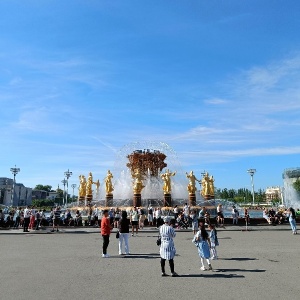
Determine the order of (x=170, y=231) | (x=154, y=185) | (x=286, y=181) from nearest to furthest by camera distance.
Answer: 1. (x=170, y=231)
2. (x=154, y=185)
3. (x=286, y=181)

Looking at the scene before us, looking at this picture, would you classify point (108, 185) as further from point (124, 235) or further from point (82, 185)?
point (124, 235)

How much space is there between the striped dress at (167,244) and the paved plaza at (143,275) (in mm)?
588

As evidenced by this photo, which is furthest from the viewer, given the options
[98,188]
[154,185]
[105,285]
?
[98,188]

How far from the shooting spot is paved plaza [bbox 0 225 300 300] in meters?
7.01

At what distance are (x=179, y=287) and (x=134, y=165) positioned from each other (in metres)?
43.9

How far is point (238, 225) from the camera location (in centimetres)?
2723

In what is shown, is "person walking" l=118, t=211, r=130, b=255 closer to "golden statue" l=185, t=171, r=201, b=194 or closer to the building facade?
"golden statue" l=185, t=171, r=201, b=194

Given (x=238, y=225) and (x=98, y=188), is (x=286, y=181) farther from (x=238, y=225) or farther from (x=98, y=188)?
(x=238, y=225)

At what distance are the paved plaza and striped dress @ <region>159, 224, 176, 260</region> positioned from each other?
59 centimetres

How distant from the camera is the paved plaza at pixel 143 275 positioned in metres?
7.01

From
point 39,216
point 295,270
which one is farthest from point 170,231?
point 39,216

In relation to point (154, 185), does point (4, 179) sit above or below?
above

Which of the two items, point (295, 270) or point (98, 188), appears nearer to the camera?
point (295, 270)

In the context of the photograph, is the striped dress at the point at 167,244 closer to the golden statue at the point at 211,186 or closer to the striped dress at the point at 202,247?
the striped dress at the point at 202,247
